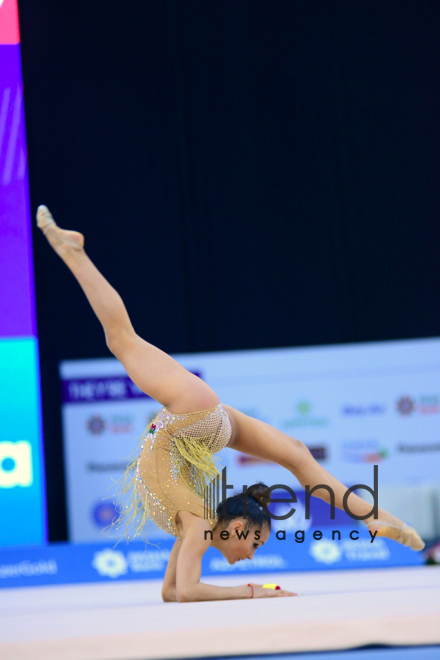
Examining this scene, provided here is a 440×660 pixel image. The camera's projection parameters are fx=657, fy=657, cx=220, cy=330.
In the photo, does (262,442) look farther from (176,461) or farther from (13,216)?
(13,216)

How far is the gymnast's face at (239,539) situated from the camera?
1.88 metres

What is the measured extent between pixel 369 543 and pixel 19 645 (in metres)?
3.07

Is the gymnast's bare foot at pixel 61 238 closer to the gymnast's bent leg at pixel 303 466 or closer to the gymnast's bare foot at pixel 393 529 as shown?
the gymnast's bent leg at pixel 303 466

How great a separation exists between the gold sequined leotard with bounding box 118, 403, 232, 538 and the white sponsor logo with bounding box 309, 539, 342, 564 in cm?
203

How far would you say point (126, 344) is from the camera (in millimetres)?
1971

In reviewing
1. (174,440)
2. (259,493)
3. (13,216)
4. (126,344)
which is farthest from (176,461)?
(13,216)

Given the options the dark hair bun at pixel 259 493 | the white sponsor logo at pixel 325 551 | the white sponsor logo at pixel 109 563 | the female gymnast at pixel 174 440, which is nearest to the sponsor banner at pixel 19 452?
the white sponsor logo at pixel 109 563

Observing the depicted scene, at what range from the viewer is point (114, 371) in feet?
13.9

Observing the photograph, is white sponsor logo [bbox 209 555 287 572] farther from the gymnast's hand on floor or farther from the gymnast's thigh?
the gymnast's hand on floor

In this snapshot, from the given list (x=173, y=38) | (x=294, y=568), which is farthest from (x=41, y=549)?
(x=173, y=38)

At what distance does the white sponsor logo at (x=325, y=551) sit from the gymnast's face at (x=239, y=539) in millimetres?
2075

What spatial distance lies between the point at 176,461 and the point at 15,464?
2.38 m

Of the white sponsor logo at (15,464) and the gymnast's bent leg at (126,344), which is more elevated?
the gymnast's bent leg at (126,344)

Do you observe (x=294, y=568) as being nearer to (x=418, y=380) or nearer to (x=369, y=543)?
(x=369, y=543)
